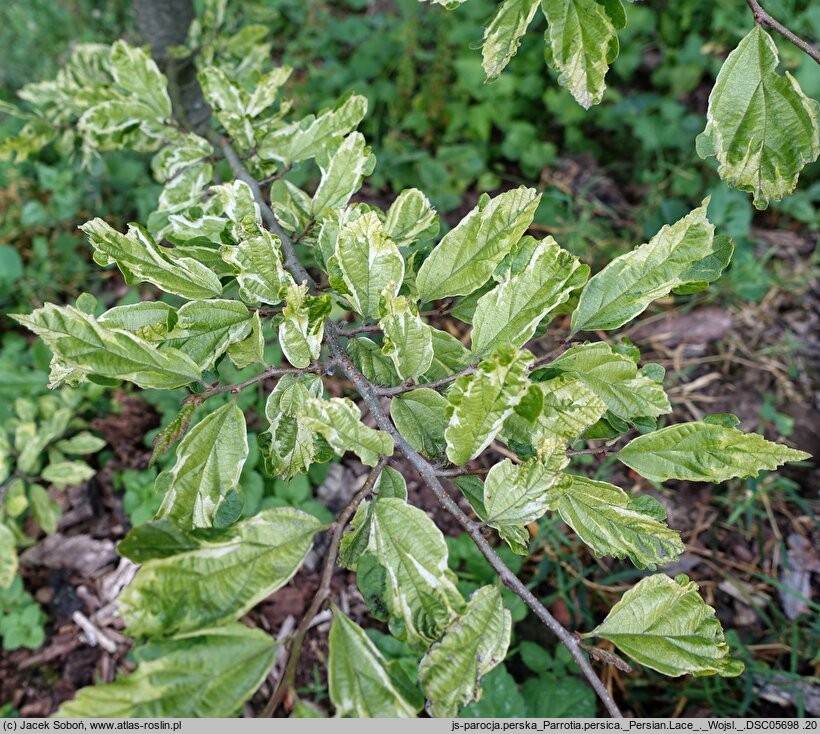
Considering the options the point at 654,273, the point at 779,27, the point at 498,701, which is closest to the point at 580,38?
the point at 779,27

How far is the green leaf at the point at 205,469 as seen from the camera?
909 millimetres

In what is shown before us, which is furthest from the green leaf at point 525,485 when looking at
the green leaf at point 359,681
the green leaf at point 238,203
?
the green leaf at point 238,203

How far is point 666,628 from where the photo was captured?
34.1 inches

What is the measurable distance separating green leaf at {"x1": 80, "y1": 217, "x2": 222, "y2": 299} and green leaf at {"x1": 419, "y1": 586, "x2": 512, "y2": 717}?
0.64 metres

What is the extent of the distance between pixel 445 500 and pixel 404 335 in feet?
0.79

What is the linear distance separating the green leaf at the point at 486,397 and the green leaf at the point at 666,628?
317 mm

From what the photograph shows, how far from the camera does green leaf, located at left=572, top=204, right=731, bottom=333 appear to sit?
36.7 inches

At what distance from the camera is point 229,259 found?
933 millimetres

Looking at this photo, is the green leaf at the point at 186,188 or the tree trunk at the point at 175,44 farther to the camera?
the tree trunk at the point at 175,44

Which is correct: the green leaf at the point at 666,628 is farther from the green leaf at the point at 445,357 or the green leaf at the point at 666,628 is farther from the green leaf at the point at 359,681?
the green leaf at the point at 445,357

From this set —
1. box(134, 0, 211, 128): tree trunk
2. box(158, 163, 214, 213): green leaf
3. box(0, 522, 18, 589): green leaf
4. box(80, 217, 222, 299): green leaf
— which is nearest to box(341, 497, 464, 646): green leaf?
box(80, 217, 222, 299): green leaf

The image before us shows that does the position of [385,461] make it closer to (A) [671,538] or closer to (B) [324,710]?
(A) [671,538]

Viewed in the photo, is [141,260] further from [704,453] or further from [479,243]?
[704,453]

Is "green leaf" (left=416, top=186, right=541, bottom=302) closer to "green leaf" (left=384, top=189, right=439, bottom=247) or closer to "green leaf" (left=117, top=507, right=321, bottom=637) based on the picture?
"green leaf" (left=384, top=189, right=439, bottom=247)
